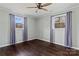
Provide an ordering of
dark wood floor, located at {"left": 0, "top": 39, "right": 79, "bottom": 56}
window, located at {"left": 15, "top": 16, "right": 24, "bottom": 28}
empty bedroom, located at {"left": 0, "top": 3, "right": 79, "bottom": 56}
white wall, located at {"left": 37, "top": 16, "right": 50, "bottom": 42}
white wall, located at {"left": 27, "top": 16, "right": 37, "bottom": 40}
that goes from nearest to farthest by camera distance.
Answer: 1. dark wood floor, located at {"left": 0, "top": 39, "right": 79, "bottom": 56}
2. empty bedroom, located at {"left": 0, "top": 3, "right": 79, "bottom": 56}
3. window, located at {"left": 15, "top": 16, "right": 24, "bottom": 28}
4. white wall, located at {"left": 27, "top": 16, "right": 37, "bottom": 40}
5. white wall, located at {"left": 37, "top": 16, "right": 50, "bottom": 42}

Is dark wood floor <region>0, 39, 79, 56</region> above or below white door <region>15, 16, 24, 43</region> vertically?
below

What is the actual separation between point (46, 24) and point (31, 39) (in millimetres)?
1191

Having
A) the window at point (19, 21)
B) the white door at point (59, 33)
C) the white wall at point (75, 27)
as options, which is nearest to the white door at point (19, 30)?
the window at point (19, 21)

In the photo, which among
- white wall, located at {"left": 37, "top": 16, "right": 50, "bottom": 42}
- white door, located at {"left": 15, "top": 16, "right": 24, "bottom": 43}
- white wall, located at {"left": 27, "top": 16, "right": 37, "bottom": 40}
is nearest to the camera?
white door, located at {"left": 15, "top": 16, "right": 24, "bottom": 43}

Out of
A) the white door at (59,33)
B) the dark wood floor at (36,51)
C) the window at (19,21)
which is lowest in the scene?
the dark wood floor at (36,51)

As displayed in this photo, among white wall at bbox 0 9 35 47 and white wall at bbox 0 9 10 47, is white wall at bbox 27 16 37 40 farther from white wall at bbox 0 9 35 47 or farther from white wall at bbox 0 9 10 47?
white wall at bbox 0 9 10 47

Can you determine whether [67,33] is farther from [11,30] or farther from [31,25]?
[11,30]

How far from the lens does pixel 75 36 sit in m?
2.52

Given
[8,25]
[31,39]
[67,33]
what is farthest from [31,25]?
[67,33]

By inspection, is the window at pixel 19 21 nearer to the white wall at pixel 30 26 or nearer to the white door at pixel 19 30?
the white door at pixel 19 30

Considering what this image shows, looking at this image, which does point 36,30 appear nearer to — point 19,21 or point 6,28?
point 19,21

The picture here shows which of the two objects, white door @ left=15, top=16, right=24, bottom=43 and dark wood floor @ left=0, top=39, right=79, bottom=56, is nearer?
dark wood floor @ left=0, top=39, right=79, bottom=56

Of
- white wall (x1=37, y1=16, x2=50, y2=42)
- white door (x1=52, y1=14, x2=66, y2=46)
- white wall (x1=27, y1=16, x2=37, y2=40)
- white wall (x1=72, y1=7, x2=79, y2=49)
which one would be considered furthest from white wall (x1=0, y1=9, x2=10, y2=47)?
white wall (x1=72, y1=7, x2=79, y2=49)

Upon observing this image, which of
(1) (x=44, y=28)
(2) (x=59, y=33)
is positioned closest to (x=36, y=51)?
(2) (x=59, y=33)
